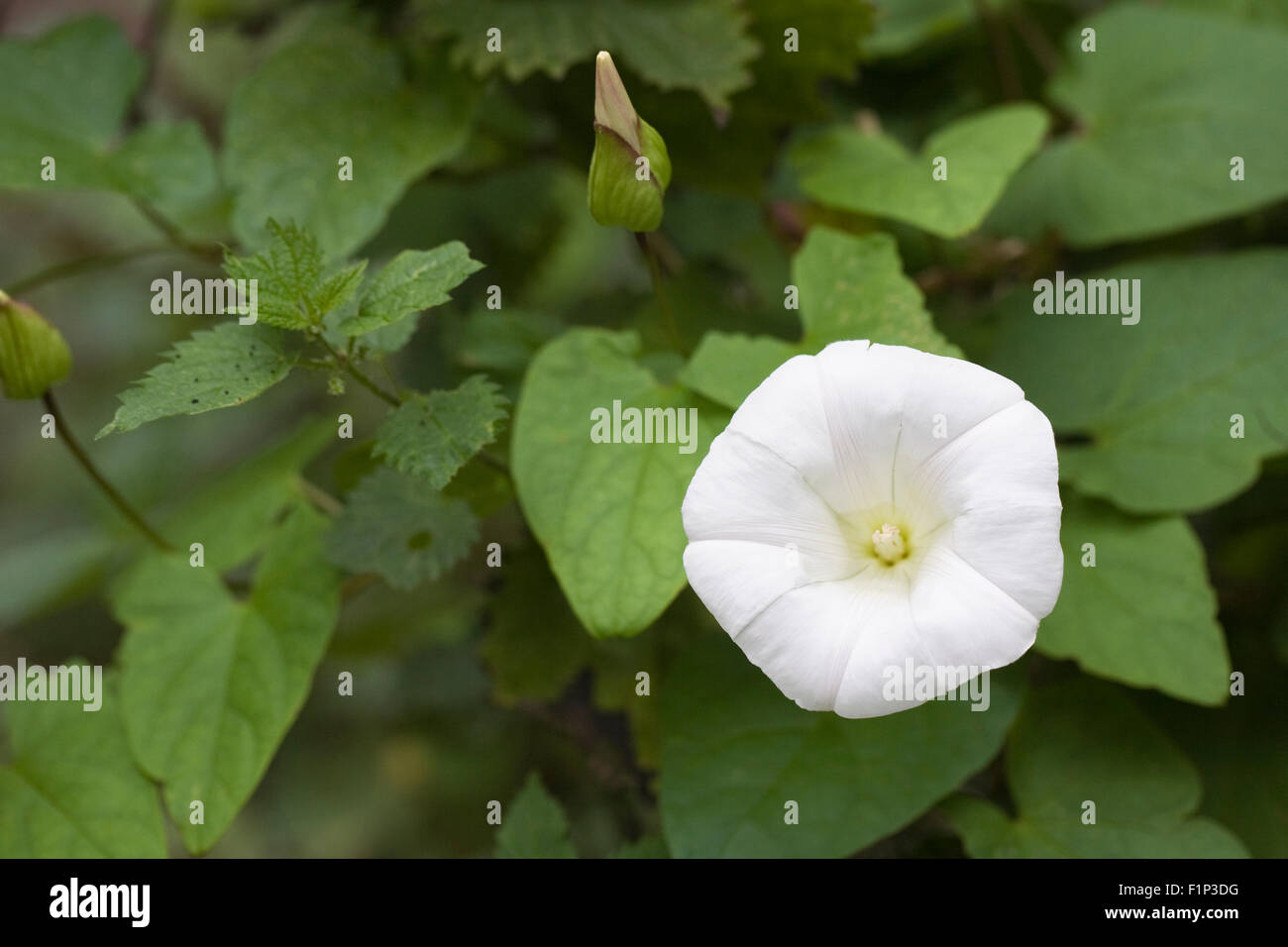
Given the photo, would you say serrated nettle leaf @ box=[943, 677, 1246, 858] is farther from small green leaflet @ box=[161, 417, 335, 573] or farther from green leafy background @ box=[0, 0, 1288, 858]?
small green leaflet @ box=[161, 417, 335, 573]

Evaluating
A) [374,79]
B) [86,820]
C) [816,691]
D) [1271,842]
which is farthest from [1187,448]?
[86,820]

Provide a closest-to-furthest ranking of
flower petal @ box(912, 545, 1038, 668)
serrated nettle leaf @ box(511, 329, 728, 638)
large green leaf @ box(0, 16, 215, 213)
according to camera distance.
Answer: flower petal @ box(912, 545, 1038, 668), serrated nettle leaf @ box(511, 329, 728, 638), large green leaf @ box(0, 16, 215, 213)

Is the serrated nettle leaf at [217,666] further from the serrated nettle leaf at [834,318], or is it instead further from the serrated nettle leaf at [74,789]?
the serrated nettle leaf at [834,318]

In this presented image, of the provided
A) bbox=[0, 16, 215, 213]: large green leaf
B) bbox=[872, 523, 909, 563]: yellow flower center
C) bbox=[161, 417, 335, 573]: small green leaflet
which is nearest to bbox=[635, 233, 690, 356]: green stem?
bbox=[872, 523, 909, 563]: yellow flower center

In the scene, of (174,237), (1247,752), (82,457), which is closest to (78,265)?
(174,237)

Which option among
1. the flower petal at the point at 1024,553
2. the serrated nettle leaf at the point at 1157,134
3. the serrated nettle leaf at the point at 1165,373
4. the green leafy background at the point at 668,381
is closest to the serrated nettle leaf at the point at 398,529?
the green leafy background at the point at 668,381

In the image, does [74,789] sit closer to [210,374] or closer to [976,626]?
[210,374]
